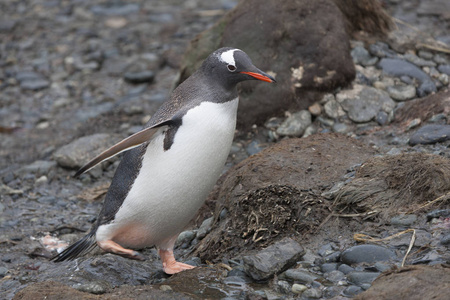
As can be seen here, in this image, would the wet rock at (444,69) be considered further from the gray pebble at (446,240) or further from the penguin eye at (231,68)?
the gray pebble at (446,240)

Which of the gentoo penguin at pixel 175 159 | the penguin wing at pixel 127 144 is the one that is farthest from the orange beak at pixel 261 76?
the penguin wing at pixel 127 144

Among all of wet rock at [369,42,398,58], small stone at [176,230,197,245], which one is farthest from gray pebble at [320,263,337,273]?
wet rock at [369,42,398,58]

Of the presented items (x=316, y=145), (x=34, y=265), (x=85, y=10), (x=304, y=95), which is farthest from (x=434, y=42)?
(x=85, y=10)

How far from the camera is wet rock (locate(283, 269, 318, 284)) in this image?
3.65 meters

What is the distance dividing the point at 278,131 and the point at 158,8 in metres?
5.38

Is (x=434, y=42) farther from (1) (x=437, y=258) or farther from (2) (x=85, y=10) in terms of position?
(2) (x=85, y=10)

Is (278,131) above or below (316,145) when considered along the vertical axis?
below

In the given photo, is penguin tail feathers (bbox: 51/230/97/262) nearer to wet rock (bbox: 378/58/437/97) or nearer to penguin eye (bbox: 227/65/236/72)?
penguin eye (bbox: 227/65/236/72)

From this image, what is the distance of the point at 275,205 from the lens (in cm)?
426

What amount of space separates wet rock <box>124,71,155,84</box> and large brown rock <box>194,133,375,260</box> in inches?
152

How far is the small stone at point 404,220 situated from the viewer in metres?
3.92

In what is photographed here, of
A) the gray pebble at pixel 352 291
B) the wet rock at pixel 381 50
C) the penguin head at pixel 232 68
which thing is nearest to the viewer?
the gray pebble at pixel 352 291

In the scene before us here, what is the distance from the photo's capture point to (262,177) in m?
4.60

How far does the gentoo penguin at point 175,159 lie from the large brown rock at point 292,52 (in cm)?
200
